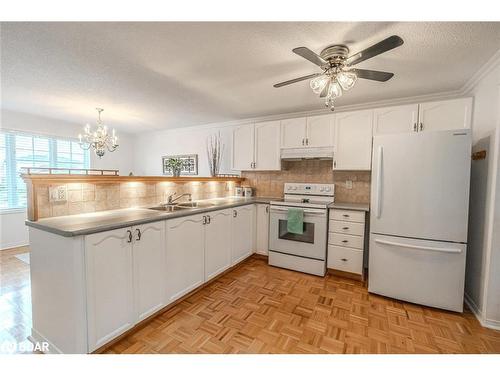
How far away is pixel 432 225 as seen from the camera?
206cm

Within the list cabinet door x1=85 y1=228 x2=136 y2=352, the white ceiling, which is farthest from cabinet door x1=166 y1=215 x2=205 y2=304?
the white ceiling

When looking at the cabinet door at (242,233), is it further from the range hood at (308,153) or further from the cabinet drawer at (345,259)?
the cabinet drawer at (345,259)

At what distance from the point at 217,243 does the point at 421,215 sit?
7.03ft

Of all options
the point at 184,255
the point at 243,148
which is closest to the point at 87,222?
the point at 184,255

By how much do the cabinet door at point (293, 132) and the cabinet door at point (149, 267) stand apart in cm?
214

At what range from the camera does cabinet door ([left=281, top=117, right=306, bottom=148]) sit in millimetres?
3143

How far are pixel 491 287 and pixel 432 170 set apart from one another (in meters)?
1.08

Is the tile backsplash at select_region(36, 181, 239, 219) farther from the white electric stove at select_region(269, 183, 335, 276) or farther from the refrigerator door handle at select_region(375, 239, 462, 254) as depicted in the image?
the refrigerator door handle at select_region(375, 239, 462, 254)

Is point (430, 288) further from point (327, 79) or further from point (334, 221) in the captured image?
point (327, 79)

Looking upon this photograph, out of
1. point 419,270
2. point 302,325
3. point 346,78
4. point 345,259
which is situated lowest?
point 302,325

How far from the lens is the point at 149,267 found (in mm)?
1796

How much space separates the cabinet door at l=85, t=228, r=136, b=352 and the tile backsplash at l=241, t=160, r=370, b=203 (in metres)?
2.55

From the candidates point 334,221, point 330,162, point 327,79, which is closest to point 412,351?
point 334,221

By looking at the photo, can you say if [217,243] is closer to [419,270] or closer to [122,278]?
[122,278]
